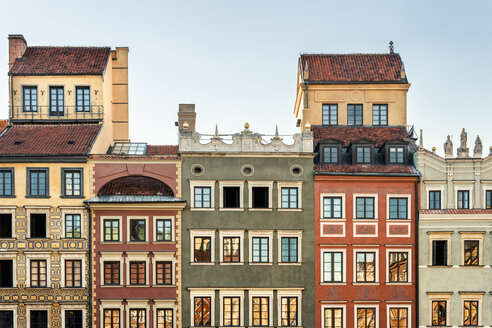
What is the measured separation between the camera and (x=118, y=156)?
3712 centimetres

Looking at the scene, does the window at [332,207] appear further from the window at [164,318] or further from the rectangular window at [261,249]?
the window at [164,318]

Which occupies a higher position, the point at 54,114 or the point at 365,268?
the point at 54,114

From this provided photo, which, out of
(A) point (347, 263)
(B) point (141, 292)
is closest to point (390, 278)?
(A) point (347, 263)

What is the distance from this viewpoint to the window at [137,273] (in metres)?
36.8

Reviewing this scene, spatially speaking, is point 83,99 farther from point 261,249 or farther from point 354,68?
point 354,68

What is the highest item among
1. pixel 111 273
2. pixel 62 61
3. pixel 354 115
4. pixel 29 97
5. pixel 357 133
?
pixel 62 61

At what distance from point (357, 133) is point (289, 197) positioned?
25.7ft

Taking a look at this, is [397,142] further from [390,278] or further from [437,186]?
[390,278]

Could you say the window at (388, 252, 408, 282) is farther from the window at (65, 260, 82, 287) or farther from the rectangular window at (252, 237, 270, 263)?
the window at (65, 260, 82, 287)

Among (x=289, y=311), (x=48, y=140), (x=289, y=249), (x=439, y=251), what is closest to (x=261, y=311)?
(x=289, y=311)

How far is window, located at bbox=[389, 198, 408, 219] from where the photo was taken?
3747cm

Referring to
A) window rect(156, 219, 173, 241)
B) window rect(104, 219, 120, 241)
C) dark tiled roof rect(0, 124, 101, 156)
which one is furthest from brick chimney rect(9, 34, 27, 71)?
window rect(156, 219, 173, 241)

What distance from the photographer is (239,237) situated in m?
37.1

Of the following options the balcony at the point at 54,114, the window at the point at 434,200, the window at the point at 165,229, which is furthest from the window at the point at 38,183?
the window at the point at 434,200
